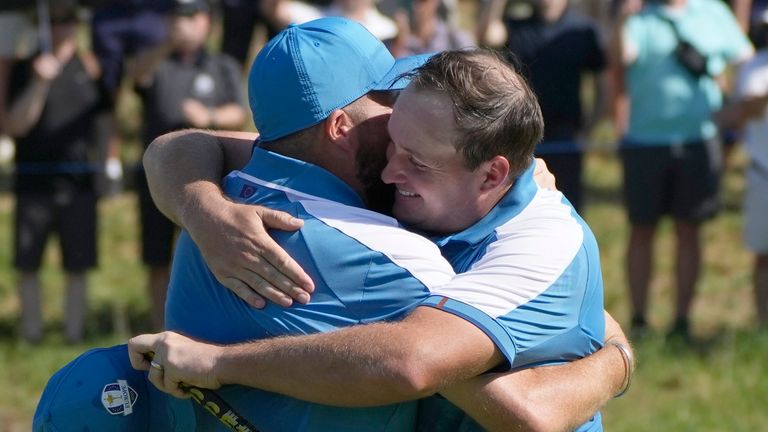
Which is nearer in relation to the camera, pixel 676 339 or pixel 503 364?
pixel 503 364

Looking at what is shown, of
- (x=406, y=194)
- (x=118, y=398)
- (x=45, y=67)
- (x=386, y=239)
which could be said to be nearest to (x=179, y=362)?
(x=118, y=398)

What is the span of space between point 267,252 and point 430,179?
0.41 m

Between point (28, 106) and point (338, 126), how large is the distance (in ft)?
17.1

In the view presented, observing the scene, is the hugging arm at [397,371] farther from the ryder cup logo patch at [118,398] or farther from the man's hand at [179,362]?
the ryder cup logo patch at [118,398]

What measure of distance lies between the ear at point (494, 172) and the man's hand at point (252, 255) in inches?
17.1

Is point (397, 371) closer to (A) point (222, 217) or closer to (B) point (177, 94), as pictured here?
(A) point (222, 217)

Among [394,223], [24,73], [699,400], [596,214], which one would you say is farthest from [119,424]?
[596,214]

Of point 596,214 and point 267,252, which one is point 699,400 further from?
point 267,252

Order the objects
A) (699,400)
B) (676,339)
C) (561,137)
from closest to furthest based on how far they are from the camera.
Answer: (699,400) → (676,339) → (561,137)

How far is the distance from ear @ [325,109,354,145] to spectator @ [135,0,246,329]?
4796 mm

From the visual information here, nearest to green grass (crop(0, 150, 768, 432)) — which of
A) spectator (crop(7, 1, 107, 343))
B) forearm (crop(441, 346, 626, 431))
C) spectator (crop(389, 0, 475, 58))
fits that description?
spectator (crop(7, 1, 107, 343))

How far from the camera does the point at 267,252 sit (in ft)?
9.35

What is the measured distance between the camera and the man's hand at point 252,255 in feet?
9.24

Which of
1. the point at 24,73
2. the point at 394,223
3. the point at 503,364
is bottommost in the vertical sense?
the point at 24,73
